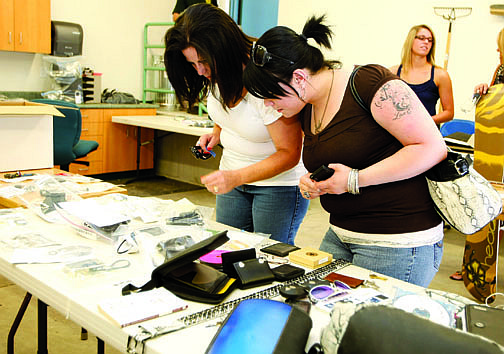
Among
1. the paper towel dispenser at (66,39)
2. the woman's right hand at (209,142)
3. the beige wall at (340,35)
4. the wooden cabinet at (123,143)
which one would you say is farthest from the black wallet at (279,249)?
the paper towel dispenser at (66,39)

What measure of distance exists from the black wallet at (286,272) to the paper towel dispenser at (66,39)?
495 centimetres

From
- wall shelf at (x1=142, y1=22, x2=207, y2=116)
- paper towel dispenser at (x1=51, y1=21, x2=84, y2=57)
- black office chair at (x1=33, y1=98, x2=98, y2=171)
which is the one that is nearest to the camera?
black office chair at (x1=33, y1=98, x2=98, y2=171)

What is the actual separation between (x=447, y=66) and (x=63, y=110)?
12.6ft

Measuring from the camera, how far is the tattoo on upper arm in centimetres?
122

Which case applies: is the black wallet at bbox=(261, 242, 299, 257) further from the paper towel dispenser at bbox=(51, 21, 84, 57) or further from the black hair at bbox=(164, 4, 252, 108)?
the paper towel dispenser at bbox=(51, 21, 84, 57)

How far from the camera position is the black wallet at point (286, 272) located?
125 centimetres

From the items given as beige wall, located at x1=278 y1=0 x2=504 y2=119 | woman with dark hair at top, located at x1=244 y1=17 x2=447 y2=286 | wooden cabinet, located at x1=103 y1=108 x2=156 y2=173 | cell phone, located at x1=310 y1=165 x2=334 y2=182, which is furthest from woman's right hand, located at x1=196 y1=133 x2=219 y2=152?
wooden cabinet, located at x1=103 y1=108 x2=156 y2=173

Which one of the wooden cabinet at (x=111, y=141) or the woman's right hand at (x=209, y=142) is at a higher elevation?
the woman's right hand at (x=209, y=142)

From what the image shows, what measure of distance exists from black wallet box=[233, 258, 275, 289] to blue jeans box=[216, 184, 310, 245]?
47 centimetres

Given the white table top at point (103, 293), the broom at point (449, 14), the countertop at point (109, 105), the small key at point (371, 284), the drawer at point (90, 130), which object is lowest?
the drawer at point (90, 130)

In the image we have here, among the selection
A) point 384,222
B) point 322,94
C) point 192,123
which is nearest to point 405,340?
point 384,222

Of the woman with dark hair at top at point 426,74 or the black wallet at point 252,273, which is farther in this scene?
the woman with dark hair at top at point 426,74

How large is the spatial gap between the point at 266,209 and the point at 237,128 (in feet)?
0.99

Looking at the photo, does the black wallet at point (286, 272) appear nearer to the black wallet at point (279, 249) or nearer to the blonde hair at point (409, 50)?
the black wallet at point (279, 249)
